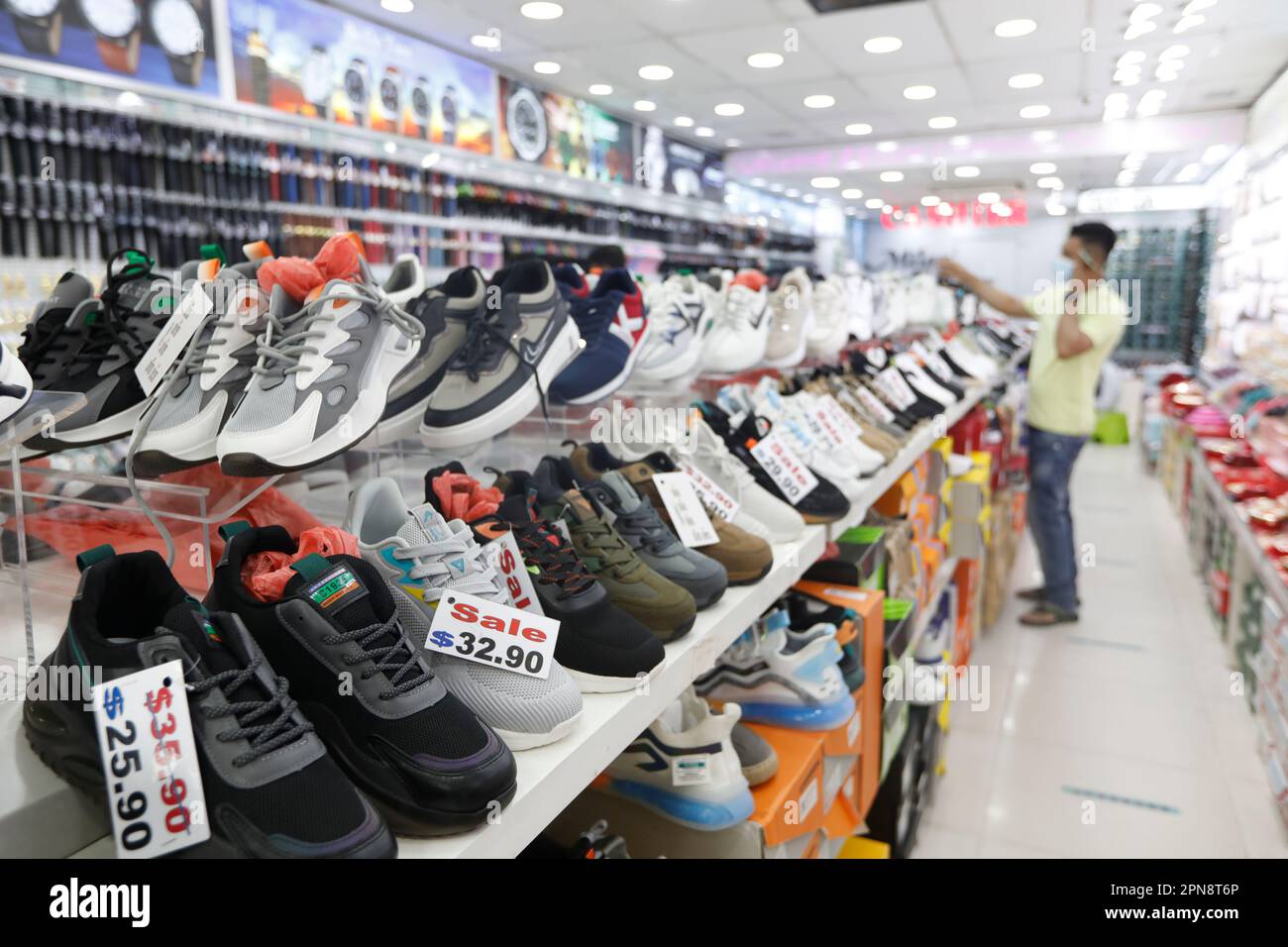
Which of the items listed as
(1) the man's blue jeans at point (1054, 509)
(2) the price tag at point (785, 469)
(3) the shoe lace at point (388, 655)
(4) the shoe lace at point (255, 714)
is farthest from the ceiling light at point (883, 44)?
(4) the shoe lace at point (255, 714)

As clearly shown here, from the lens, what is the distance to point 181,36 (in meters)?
4.60

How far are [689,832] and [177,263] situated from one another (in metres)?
3.98

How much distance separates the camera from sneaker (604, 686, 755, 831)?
1402 millimetres

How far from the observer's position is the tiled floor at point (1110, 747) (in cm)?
255

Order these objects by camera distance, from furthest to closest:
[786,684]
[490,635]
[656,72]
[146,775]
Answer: [656,72] < [786,684] < [490,635] < [146,775]

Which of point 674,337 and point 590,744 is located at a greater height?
point 674,337

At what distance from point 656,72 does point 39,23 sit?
13.9ft

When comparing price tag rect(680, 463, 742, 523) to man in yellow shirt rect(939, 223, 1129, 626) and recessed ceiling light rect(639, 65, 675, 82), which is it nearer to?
man in yellow shirt rect(939, 223, 1129, 626)

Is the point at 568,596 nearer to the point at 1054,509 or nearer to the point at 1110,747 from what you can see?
the point at 1110,747

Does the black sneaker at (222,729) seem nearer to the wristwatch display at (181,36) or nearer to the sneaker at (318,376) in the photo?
the sneaker at (318,376)

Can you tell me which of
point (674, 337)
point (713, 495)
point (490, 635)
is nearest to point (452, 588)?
point (490, 635)

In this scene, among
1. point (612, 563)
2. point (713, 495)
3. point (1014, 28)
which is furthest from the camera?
point (1014, 28)

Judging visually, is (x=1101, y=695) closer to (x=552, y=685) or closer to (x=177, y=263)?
(x=552, y=685)

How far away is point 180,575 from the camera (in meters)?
1.09
